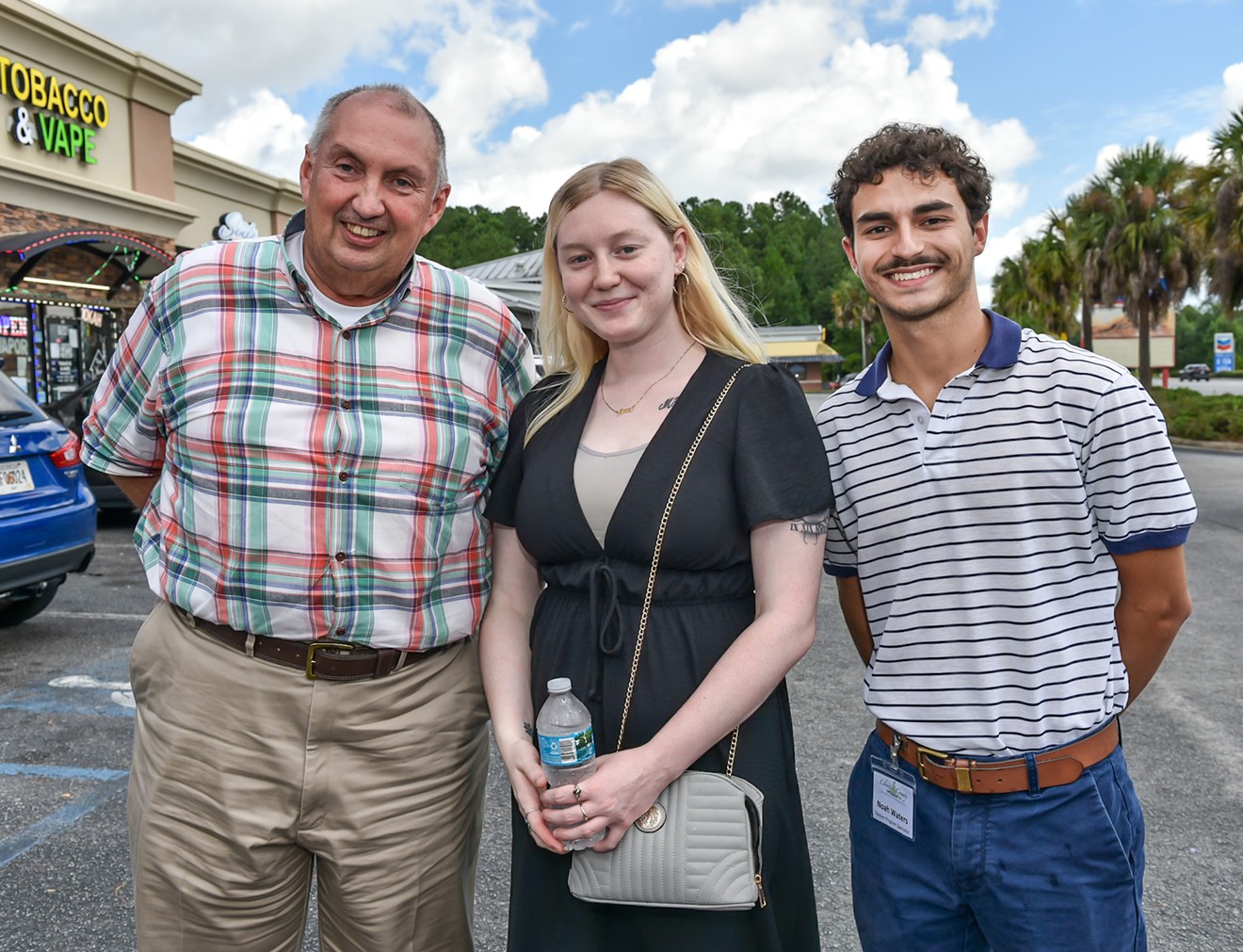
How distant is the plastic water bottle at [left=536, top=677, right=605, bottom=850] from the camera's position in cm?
178

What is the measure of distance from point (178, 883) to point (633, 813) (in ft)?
3.54

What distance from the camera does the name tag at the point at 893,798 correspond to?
194cm

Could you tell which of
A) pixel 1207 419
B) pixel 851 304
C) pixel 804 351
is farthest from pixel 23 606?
pixel 851 304

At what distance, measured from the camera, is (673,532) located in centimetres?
190

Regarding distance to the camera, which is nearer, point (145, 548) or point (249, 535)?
point (249, 535)

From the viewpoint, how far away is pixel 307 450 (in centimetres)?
210

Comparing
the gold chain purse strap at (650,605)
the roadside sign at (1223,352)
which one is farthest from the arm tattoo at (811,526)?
the roadside sign at (1223,352)

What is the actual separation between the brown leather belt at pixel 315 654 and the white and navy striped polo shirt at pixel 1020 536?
1.13m

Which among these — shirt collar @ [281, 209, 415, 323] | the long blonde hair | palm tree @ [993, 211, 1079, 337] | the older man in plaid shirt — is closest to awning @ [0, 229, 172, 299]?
shirt collar @ [281, 209, 415, 323]

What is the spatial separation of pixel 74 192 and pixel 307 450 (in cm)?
1720

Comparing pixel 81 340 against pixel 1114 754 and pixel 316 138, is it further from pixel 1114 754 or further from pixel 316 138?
pixel 1114 754

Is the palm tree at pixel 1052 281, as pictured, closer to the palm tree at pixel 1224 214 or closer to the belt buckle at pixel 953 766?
the palm tree at pixel 1224 214

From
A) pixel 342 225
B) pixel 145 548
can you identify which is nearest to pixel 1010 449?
pixel 342 225

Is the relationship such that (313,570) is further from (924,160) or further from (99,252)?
(99,252)
